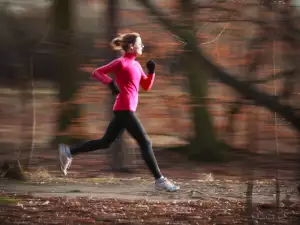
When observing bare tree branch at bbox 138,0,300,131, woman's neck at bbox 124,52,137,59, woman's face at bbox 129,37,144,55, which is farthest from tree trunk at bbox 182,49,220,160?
woman's neck at bbox 124,52,137,59

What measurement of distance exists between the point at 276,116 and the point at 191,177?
6.05 metres

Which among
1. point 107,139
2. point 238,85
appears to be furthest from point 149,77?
point 238,85

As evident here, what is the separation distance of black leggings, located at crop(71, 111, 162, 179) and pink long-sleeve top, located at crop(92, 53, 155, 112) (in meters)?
0.14

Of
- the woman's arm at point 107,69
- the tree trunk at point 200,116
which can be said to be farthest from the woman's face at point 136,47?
the tree trunk at point 200,116

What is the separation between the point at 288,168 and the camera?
670 centimetres

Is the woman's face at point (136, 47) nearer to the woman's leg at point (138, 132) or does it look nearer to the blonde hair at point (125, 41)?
the blonde hair at point (125, 41)

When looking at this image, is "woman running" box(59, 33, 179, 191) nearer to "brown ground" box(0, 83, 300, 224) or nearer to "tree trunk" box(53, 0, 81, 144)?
"brown ground" box(0, 83, 300, 224)

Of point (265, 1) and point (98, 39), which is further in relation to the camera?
point (98, 39)

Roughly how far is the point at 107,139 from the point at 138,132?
1.48 ft

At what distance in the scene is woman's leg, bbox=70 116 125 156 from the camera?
26.2 feet

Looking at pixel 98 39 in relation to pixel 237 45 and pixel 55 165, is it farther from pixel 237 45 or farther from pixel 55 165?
pixel 55 165

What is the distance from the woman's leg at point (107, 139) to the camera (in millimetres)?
7992

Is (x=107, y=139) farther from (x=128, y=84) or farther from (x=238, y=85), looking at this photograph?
(x=238, y=85)

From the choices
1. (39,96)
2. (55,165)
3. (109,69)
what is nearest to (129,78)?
(109,69)
